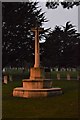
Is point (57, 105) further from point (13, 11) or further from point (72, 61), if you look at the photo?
point (72, 61)

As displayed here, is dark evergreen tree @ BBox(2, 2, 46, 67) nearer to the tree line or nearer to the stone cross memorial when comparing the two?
the tree line

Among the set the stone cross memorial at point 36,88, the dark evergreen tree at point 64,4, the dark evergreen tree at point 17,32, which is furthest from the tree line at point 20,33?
the stone cross memorial at point 36,88

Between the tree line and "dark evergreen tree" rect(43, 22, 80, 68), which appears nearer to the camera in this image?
the tree line

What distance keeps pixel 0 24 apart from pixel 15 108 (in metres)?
24.3

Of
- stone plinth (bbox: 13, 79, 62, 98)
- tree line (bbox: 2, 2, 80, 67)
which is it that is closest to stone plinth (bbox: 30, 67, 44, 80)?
stone plinth (bbox: 13, 79, 62, 98)

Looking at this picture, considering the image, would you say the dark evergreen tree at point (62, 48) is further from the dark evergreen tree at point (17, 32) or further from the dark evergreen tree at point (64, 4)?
the dark evergreen tree at point (64, 4)

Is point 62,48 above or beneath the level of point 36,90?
above

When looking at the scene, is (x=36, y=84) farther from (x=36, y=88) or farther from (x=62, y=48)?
(x=62, y=48)

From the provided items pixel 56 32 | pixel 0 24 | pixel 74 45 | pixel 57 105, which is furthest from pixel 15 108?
pixel 74 45

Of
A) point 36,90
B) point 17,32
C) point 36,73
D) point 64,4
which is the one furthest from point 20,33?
point 36,90

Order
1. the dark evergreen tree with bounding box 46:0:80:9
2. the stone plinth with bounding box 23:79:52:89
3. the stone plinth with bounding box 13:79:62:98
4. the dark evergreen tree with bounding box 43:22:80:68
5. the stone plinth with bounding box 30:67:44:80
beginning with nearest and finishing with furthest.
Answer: the stone plinth with bounding box 13:79:62:98, the stone plinth with bounding box 23:79:52:89, the stone plinth with bounding box 30:67:44:80, the dark evergreen tree with bounding box 46:0:80:9, the dark evergreen tree with bounding box 43:22:80:68

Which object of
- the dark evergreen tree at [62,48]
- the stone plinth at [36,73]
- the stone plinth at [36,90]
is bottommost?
the stone plinth at [36,90]

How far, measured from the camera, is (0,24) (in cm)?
3597

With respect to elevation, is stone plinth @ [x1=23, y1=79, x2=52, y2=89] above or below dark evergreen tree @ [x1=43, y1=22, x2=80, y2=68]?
below
